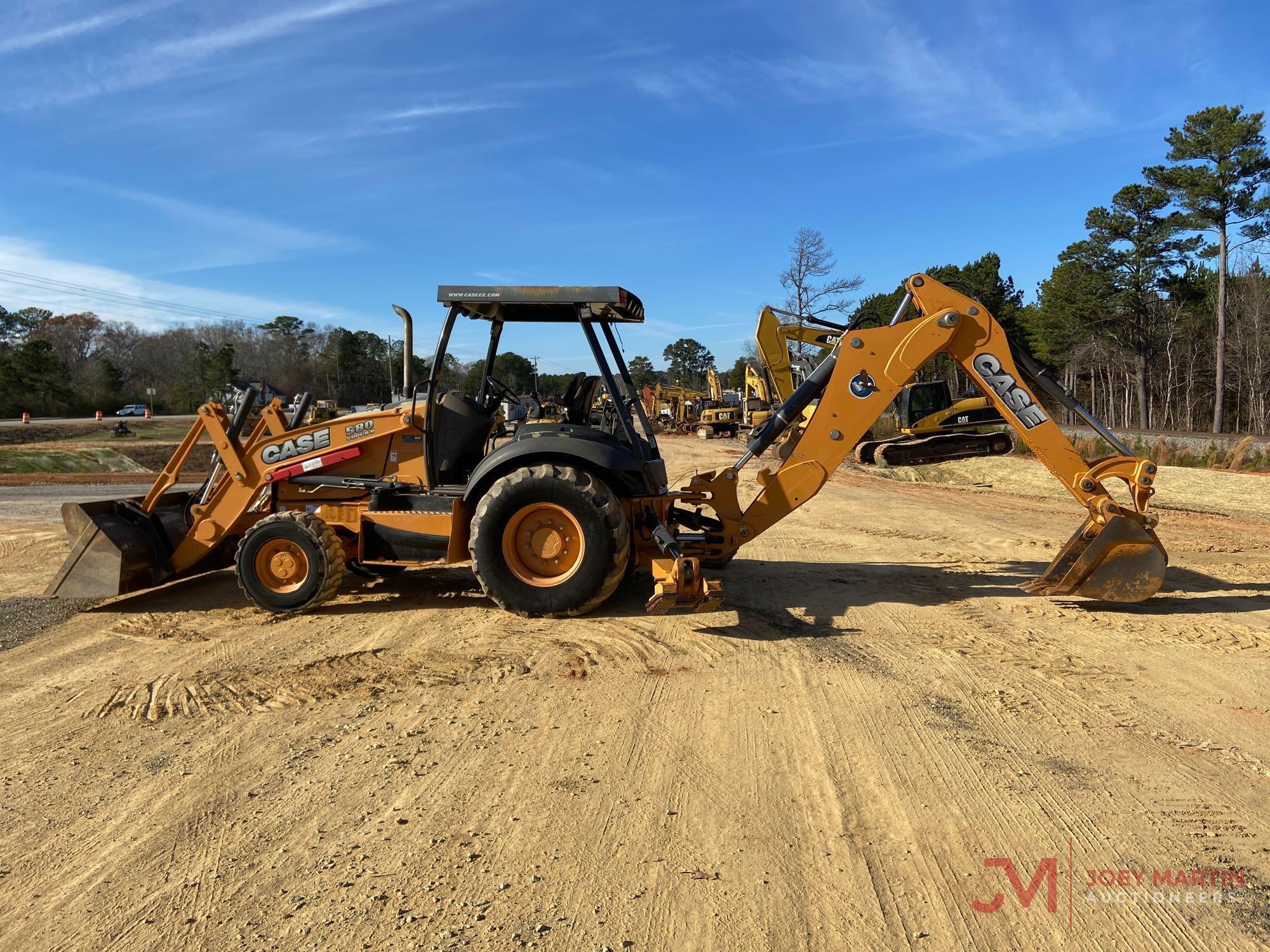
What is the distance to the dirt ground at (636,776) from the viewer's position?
2.53 meters

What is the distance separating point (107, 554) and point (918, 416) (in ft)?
30.1

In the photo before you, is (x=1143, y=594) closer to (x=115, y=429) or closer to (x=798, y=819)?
(x=798, y=819)

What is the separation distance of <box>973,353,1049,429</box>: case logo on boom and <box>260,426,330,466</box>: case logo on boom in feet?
17.2

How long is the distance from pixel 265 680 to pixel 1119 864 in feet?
14.2

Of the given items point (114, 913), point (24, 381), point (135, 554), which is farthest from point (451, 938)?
point (24, 381)

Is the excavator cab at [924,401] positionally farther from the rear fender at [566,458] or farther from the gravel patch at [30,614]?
the gravel patch at [30,614]

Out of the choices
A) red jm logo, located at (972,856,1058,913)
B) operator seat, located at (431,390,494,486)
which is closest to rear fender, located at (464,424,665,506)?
Result: operator seat, located at (431,390,494,486)

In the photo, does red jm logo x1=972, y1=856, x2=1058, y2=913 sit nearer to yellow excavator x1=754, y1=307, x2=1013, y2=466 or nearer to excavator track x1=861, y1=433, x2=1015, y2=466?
yellow excavator x1=754, y1=307, x2=1013, y2=466

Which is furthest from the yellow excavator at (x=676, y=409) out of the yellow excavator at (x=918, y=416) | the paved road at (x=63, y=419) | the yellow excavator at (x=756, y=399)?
the yellow excavator at (x=918, y=416)

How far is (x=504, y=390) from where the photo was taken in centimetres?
650

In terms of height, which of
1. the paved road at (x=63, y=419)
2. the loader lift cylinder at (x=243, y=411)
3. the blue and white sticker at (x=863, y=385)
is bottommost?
the loader lift cylinder at (x=243, y=411)

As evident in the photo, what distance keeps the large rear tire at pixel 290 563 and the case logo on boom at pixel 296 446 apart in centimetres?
69

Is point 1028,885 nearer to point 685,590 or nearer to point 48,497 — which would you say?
point 685,590

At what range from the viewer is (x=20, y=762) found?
3547 millimetres
